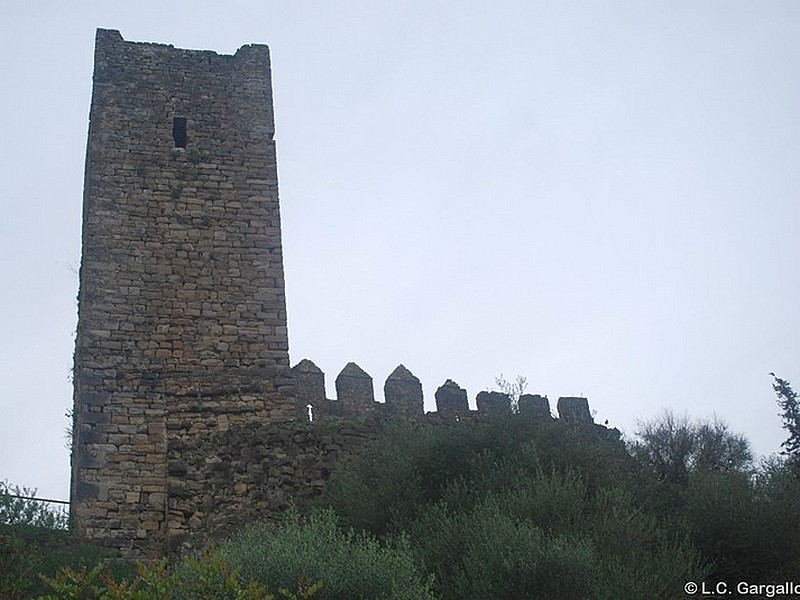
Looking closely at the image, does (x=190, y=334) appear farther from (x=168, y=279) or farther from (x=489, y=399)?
(x=489, y=399)

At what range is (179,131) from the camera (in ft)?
49.4

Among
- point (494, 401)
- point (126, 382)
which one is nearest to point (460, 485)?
point (494, 401)

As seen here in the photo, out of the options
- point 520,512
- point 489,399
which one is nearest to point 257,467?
point 520,512

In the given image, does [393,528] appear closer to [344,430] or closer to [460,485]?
[460,485]

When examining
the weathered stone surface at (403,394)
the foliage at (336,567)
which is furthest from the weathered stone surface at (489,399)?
the foliage at (336,567)

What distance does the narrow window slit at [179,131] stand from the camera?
589 inches

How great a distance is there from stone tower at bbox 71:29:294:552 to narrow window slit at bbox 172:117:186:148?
0.7 inches

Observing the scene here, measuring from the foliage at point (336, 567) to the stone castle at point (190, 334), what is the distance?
3.16 meters

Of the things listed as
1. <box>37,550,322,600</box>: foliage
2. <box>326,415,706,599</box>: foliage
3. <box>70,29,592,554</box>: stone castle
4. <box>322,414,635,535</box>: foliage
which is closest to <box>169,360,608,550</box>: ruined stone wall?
<box>70,29,592,554</box>: stone castle

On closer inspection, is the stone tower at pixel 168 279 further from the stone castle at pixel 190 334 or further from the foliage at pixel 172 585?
the foliage at pixel 172 585

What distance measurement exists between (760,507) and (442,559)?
10.8ft

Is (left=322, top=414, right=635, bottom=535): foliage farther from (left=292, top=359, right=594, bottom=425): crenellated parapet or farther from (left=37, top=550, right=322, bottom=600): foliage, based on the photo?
(left=37, top=550, right=322, bottom=600): foliage

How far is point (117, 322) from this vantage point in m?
13.3

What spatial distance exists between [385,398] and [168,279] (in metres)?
3.30
